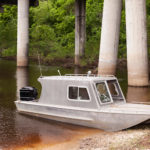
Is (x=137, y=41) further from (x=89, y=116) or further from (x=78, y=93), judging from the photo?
(x=89, y=116)

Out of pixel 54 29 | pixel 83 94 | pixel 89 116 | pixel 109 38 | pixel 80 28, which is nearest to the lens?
pixel 89 116

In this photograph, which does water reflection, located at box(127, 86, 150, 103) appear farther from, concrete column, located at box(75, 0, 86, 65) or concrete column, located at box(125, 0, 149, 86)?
concrete column, located at box(75, 0, 86, 65)

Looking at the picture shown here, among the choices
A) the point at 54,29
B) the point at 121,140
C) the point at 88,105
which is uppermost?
the point at 54,29

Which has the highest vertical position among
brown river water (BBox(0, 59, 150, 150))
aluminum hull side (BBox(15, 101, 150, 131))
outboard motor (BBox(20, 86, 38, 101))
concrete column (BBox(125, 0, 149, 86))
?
concrete column (BBox(125, 0, 149, 86))

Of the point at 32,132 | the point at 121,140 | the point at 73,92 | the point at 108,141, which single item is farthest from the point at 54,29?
the point at 121,140

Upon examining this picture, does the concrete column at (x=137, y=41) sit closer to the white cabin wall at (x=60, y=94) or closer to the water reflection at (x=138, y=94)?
the water reflection at (x=138, y=94)

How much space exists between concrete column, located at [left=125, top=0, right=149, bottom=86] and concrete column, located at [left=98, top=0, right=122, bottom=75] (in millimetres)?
3156

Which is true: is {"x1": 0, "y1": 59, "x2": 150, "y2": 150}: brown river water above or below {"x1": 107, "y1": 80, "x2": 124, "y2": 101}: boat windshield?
A: below

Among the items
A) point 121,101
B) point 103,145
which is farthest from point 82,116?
point 103,145

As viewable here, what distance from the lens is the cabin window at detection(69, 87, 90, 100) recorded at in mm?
15387

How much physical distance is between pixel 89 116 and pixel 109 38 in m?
15.6

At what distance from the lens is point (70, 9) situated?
6288 centimetres

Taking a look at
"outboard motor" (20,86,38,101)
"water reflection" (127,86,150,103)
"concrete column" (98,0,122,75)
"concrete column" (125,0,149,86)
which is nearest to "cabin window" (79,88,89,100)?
"outboard motor" (20,86,38,101)

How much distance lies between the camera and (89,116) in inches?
596
